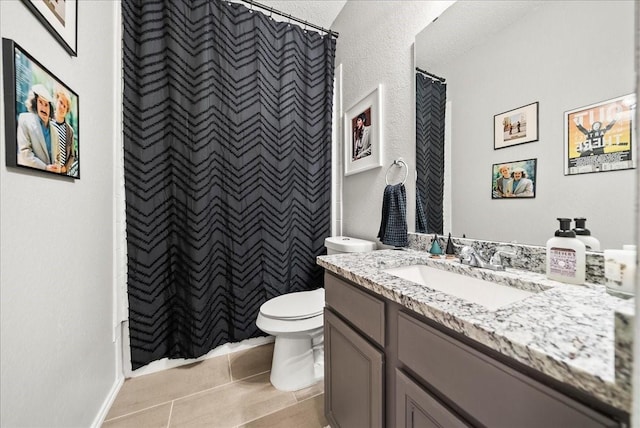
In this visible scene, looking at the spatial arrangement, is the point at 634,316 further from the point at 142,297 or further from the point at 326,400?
the point at 142,297

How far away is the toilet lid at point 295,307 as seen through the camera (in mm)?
1315

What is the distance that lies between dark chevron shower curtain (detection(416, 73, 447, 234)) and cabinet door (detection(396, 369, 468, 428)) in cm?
72

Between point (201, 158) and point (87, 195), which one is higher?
point (201, 158)

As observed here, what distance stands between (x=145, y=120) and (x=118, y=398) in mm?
1587

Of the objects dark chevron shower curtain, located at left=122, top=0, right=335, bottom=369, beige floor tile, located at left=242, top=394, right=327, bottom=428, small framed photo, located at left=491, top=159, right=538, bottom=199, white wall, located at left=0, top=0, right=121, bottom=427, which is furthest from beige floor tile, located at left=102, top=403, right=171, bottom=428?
small framed photo, located at left=491, top=159, right=538, bottom=199

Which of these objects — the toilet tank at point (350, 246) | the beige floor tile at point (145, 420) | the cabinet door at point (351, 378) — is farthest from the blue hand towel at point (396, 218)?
the beige floor tile at point (145, 420)

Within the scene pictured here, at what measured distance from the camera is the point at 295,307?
4.62 feet

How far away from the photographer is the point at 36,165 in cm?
76

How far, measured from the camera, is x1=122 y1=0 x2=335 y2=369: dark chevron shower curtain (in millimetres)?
1433

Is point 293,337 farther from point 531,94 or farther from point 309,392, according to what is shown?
point 531,94

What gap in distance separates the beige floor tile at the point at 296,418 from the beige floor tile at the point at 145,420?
0.42 m

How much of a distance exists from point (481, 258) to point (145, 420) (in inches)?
67.8

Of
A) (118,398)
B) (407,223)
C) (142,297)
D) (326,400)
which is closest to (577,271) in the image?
(407,223)

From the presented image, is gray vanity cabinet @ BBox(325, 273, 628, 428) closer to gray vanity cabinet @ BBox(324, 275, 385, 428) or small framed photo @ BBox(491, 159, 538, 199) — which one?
gray vanity cabinet @ BBox(324, 275, 385, 428)
